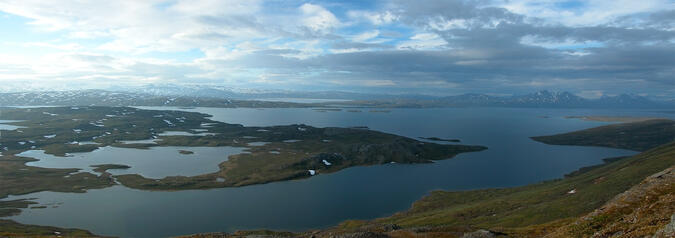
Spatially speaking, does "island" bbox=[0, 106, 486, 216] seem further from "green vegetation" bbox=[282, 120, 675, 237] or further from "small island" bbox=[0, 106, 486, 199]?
"green vegetation" bbox=[282, 120, 675, 237]

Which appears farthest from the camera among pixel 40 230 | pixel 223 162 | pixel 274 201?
pixel 223 162

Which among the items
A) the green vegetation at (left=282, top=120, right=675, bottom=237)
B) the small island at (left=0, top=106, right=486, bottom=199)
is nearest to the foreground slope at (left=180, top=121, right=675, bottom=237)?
the green vegetation at (left=282, top=120, right=675, bottom=237)

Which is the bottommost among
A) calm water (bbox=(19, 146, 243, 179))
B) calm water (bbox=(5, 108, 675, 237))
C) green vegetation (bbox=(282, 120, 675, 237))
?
calm water (bbox=(5, 108, 675, 237))

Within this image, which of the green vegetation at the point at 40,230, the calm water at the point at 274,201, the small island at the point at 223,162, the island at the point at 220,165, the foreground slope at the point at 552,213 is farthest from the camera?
the small island at the point at 223,162

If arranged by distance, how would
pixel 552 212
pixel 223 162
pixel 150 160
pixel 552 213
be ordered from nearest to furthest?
1. pixel 552 213
2. pixel 552 212
3. pixel 223 162
4. pixel 150 160

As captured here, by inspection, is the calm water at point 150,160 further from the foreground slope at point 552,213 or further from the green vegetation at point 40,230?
the foreground slope at point 552,213

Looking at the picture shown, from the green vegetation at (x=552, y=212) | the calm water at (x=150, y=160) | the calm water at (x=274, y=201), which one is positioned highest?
the green vegetation at (x=552, y=212)

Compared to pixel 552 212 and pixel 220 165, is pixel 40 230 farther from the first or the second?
pixel 552 212

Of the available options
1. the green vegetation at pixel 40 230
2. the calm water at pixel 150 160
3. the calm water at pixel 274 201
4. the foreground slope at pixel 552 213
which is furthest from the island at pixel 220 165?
the foreground slope at pixel 552 213

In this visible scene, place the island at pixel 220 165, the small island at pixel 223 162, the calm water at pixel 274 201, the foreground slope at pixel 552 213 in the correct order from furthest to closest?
1. the small island at pixel 223 162
2. the island at pixel 220 165
3. the calm water at pixel 274 201
4. the foreground slope at pixel 552 213

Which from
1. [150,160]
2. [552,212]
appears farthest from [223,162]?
[552,212]

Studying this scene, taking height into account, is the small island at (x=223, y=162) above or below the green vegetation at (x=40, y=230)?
above

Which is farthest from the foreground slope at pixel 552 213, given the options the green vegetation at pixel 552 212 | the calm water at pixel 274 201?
the calm water at pixel 274 201

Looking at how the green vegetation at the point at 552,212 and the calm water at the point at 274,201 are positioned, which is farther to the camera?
the calm water at the point at 274,201
